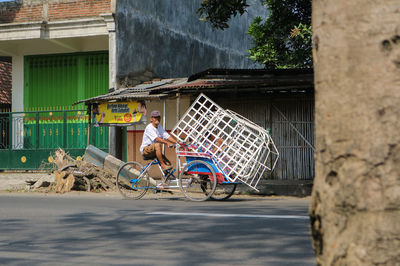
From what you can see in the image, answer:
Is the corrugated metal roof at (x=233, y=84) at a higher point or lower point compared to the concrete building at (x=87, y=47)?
lower

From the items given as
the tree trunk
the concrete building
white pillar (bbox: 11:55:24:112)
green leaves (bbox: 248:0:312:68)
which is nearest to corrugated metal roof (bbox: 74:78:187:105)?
the concrete building

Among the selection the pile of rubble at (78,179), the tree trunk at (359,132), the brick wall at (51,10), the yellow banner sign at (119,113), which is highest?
the brick wall at (51,10)

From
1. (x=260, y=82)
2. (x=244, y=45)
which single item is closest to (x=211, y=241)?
(x=260, y=82)

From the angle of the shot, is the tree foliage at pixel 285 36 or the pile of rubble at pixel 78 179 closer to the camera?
the pile of rubble at pixel 78 179

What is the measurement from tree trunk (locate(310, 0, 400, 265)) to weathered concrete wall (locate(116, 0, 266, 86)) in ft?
58.2

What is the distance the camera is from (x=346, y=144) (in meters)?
1.56

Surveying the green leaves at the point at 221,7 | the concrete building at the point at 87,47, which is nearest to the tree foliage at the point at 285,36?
the concrete building at the point at 87,47

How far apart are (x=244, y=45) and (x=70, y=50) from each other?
35.1ft

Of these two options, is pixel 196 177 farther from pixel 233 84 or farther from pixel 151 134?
pixel 233 84

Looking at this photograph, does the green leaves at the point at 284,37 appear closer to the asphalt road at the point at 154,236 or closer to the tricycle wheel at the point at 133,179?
the tricycle wheel at the point at 133,179

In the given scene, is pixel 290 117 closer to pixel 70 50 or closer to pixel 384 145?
pixel 70 50

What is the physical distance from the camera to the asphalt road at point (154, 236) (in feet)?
17.2

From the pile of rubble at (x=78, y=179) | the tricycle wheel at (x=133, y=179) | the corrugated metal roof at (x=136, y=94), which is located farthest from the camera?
the corrugated metal roof at (x=136, y=94)

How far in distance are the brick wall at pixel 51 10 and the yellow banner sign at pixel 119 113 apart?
139 inches
